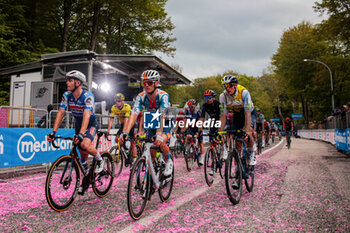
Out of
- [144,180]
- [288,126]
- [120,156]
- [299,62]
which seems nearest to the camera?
[144,180]

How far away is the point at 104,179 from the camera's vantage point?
17.4 ft

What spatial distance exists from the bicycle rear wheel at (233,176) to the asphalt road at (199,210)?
6.6 inches

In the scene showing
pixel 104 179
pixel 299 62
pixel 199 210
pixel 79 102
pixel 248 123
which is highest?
pixel 299 62

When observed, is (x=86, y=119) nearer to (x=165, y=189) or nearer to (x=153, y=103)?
(x=153, y=103)

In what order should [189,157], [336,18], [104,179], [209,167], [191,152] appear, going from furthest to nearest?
[336,18] < [191,152] < [189,157] < [209,167] < [104,179]

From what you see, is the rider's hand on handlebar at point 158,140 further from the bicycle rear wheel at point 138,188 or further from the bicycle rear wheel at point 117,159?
the bicycle rear wheel at point 117,159

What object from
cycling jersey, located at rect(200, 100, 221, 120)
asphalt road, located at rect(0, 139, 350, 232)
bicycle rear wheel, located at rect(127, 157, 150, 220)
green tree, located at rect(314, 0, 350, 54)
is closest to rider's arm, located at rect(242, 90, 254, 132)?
asphalt road, located at rect(0, 139, 350, 232)

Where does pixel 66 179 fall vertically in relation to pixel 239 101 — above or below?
below

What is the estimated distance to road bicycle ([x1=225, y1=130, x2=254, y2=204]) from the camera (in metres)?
4.70

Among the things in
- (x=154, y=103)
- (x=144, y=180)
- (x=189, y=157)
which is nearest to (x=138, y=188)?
(x=144, y=180)

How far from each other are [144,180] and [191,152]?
502 cm

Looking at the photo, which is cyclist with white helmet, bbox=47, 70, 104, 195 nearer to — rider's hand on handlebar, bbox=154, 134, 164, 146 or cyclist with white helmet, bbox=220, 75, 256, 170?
rider's hand on handlebar, bbox=154, 134, 164, 146

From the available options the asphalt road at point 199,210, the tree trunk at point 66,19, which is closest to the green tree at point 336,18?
the tree trunk at point 66,19

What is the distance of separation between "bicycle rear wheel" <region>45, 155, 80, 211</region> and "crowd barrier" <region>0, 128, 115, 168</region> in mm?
3337
